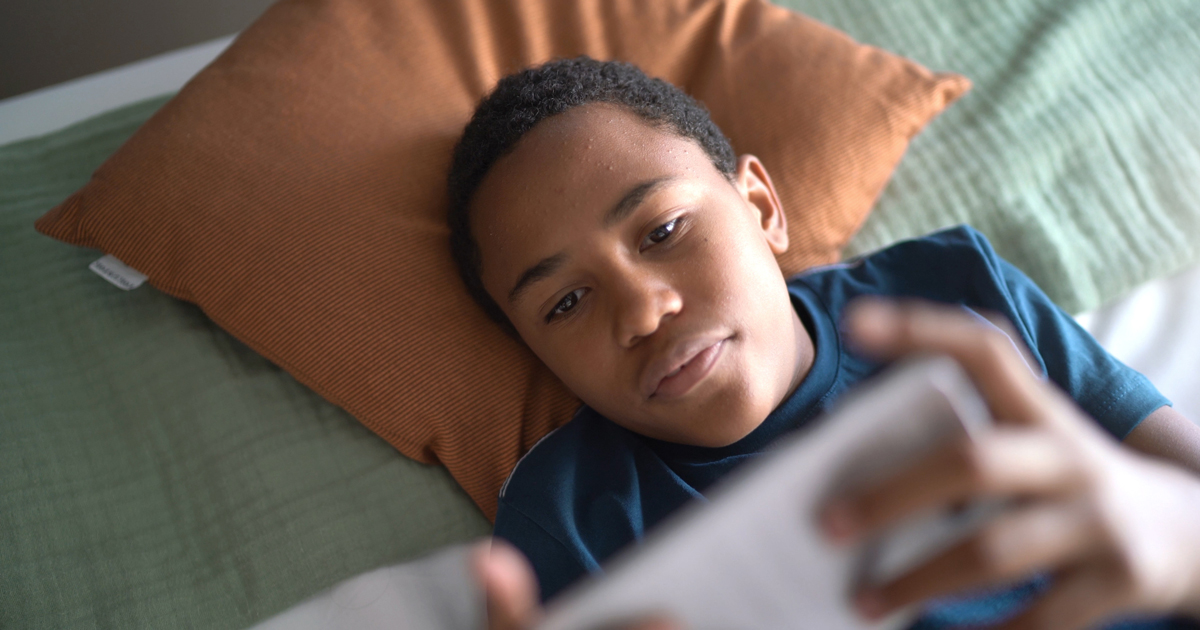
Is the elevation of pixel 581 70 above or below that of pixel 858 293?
above

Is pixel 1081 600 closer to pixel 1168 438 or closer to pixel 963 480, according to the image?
pixel 963 480

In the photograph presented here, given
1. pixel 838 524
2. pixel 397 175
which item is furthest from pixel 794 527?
pixel 397 175

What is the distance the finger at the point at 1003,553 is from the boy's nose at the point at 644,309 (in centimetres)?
34

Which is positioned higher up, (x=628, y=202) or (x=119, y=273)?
(x=628, y=202)

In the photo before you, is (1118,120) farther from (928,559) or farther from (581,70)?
(928,559)

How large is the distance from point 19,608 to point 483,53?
88 cm

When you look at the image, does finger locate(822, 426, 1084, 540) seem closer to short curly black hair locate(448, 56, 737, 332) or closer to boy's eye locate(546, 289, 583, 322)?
boy's eye locate(546, 289, 583, 322)

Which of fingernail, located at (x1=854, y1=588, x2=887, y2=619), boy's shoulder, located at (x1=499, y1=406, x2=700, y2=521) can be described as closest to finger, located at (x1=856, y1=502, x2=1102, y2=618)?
fingernail, located at (x1=854, y1=588, x2=887, y2=619)

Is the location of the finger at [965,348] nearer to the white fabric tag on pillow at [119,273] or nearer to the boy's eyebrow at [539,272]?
the boy's eyebrow at [539,272]

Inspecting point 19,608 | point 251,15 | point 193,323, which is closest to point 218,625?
point 19,608

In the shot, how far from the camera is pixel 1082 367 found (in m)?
0.83

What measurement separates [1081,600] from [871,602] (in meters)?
0.12

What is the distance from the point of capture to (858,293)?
96 centimetres

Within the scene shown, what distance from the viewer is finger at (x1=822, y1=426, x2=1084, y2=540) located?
1.36 feet
